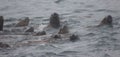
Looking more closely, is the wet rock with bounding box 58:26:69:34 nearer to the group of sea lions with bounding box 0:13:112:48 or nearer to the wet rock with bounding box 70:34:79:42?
the group of sea lions with bounding box 0:13:112:48

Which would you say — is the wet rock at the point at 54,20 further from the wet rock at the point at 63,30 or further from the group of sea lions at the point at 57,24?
the wet rock at the point at 63,30

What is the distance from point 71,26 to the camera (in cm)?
2059

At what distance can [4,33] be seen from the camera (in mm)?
18812

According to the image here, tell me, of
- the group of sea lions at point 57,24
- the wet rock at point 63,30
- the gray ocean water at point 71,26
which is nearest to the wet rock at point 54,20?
the group of sea lions at point 57,24

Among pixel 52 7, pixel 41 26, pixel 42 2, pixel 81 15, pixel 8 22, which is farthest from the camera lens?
pixel 42 2

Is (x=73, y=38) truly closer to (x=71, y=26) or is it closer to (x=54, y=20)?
(x=54, y=20)

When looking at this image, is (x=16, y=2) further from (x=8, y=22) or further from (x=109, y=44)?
(x=109, y=44)

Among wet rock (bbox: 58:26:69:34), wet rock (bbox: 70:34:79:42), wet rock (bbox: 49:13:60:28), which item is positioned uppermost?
wet rock (bbox: 49:13:60:28)

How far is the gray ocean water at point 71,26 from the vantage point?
15992 mm

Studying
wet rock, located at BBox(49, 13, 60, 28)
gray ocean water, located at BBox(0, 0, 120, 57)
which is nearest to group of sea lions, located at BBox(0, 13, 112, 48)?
wet rock, located at BBox(49, 13, 60, 28)

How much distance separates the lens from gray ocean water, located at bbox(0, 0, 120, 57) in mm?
15992

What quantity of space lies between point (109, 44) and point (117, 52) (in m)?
1.24

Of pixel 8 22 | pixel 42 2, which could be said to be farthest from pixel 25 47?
pixel 42 2

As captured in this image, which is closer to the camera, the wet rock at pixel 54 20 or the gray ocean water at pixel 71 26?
the gray ocean water at pixel 71 26
